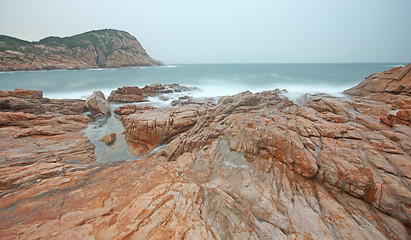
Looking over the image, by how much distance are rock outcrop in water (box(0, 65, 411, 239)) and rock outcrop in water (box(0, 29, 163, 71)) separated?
269 ft

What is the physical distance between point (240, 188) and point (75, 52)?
108 metres

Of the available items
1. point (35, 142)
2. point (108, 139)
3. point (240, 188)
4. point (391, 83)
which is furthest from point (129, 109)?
point (391, 83)

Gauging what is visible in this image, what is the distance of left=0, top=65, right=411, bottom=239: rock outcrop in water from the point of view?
4016 millimetres

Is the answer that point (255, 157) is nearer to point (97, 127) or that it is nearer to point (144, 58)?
point (97, 127)

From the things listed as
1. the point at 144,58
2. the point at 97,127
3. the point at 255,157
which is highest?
the point at 144,58

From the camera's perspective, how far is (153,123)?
1096 centimetres

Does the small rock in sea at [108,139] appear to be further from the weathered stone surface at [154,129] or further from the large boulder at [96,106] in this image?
the large boulder at [96,106]

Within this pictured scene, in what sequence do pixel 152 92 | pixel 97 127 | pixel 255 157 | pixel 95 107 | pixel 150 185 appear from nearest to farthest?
pixel 150 185 → pixel 255 157 → pixel 97 127 → pixel 95 107 → pixel 152 92

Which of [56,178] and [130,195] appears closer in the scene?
[130,195]

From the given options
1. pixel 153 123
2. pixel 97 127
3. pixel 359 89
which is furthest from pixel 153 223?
pixel 359 89

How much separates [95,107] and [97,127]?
12.6ft

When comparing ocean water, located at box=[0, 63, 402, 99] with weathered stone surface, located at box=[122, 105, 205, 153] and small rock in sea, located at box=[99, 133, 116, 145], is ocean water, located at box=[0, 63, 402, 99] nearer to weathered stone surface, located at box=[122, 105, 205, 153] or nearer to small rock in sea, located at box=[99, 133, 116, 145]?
weathered stone surface, located at box=[122, 105, 205, 153]

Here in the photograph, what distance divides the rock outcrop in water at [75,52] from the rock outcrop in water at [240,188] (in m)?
81.9

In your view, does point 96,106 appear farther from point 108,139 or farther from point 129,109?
point 108,139
